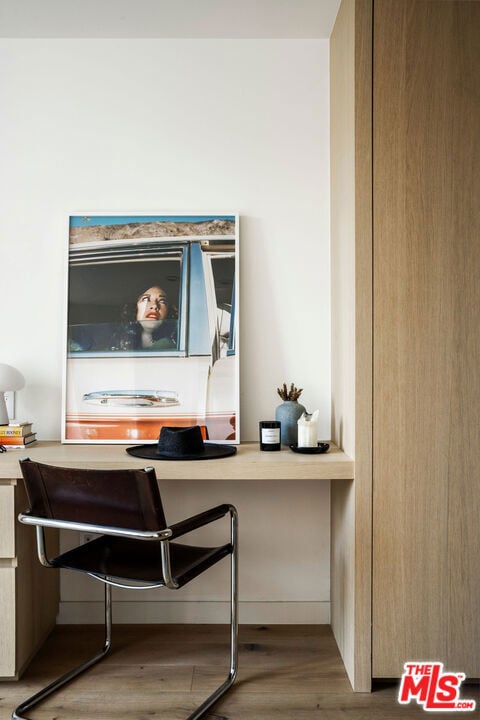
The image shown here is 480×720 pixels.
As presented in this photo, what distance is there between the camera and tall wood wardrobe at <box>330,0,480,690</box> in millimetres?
2078

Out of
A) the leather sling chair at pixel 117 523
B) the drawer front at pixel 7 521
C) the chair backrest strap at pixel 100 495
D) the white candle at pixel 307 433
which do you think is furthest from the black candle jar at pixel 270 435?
the drawer front at pixel 7 521

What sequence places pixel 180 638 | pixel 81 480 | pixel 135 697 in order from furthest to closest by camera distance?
pixel 180 638, pixel 135 697, pixel 81 480

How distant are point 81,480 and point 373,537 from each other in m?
1.02

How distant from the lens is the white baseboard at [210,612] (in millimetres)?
2639

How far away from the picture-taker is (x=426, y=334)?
2088mm

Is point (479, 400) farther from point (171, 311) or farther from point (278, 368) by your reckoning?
point (171, 311)

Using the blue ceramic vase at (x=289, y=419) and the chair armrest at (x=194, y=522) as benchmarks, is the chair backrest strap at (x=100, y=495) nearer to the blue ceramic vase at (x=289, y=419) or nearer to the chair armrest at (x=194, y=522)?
the chair armrest at (x=194, y=522)

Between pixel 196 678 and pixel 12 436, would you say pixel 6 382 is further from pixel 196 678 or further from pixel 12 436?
pixel 196 678

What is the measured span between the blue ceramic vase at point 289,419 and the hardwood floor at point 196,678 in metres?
0.83

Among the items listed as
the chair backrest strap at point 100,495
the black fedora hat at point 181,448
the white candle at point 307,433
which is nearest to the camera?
the chair backrest strap at point 100,495

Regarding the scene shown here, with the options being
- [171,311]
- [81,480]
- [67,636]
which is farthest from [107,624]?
[171,311]

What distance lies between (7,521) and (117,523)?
59 centimetres

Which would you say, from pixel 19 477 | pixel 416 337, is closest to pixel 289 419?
pixel 416 337

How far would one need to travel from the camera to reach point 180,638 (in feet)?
8.24
